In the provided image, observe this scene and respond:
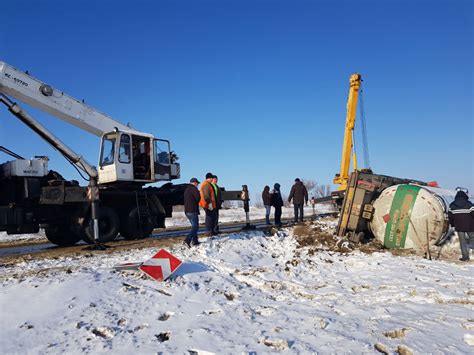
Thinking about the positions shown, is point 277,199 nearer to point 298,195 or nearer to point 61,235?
point 298,195

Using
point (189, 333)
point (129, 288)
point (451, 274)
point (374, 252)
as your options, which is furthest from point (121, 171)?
point (451, 274)

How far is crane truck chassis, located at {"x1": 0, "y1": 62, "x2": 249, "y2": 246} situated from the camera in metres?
10.5

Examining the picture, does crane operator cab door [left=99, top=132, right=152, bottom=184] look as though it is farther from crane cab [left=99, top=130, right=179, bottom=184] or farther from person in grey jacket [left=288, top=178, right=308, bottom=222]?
person in grey jacket [left=288, top=178, right=308, bottom=222]

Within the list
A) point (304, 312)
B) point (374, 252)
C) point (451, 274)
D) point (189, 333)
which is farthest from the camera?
point (374, 252)

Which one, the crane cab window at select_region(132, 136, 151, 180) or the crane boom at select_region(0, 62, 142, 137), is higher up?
the crane boom at select_region(0, 62, 142, 137)

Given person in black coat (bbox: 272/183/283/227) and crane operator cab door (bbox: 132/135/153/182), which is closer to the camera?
crane operator cab door (bbox: 132/135/153/182)

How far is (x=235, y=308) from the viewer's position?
5.26 metres

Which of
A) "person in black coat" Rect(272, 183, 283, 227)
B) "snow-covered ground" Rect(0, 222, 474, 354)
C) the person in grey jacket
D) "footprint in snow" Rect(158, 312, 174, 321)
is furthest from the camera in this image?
the person in grey jacket

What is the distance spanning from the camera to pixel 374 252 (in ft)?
31.1

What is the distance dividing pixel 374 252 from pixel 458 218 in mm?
2032

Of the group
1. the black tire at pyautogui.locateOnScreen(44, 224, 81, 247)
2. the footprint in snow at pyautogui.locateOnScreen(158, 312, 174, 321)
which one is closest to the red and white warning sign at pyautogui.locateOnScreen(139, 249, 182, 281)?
the footprint in snow at pyautogui.locateOnScreen(158, 312, 174, 321)

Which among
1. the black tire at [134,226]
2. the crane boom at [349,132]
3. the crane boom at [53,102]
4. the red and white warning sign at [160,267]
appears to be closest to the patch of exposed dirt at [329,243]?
the red and white warning sign at [160,267]

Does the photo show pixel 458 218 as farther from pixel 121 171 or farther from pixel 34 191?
pixel 34 191

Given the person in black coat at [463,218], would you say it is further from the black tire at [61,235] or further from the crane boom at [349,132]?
the crane boom at [349,132]
